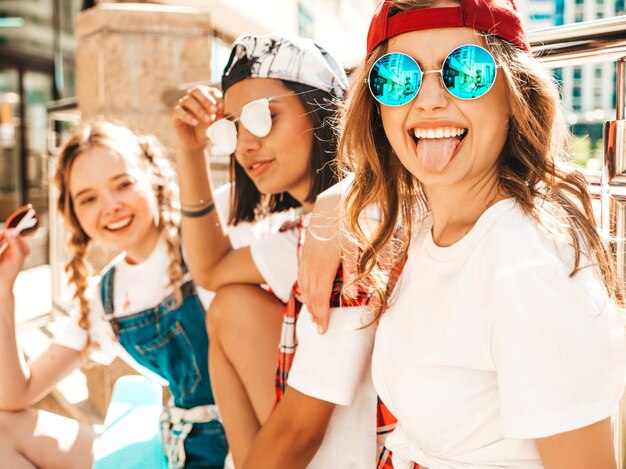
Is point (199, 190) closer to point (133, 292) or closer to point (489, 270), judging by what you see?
point (133, 292)

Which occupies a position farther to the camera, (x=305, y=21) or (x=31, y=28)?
(x=305, y=21)

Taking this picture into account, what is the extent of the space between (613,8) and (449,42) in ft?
338

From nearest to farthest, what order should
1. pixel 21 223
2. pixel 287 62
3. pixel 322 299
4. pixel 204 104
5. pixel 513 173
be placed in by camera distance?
pixel 513 173
pixel 322 299
pixel 287 62
pixel 204 104
pixel 21 223

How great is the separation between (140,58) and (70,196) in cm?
125

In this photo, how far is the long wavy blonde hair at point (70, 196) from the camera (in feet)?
8.07

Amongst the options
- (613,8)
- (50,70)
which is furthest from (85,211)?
(613,8)

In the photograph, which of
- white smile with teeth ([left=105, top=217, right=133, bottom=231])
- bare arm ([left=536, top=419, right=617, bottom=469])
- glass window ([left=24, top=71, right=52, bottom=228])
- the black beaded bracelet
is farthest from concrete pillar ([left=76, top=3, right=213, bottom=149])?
glass window ([left=24, top=71, right=52, bottom=228])

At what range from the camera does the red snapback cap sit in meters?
1.13

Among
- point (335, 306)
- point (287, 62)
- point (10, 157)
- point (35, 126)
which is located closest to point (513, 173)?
point (335, 306)

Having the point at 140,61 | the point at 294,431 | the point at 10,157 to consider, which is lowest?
the point at 294,431

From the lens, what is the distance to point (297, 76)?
1933 millimetres

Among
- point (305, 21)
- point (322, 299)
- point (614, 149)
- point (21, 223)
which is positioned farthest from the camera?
point (305, 21)

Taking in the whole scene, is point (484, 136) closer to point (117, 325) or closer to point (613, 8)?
point (117, 325)

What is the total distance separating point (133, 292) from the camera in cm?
237
